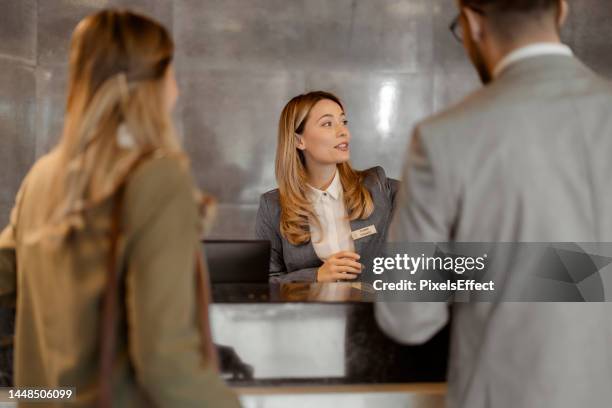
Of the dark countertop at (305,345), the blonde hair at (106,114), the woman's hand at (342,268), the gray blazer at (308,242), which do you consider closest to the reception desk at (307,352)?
the dark countertop at (305,345)

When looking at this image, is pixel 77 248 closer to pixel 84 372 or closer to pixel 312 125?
pixel 84 372

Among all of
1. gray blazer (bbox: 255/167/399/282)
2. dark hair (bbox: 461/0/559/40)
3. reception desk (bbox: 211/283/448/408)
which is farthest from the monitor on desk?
dark hair (bbox: 461/0/559/40)

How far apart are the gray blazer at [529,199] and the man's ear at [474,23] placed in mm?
160

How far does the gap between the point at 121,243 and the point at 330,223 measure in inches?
97.5

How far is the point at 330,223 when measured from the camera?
3.67 m

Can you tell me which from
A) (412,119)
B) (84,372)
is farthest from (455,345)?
(412,119)

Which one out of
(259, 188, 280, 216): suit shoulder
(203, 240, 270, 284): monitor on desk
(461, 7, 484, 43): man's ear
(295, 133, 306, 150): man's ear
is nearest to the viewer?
(461, 7, 484, 43): man's ear

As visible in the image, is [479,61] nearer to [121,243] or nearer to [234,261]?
[121,243]

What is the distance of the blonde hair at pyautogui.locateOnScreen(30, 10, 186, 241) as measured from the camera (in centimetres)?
126

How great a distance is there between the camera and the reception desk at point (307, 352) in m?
1.89

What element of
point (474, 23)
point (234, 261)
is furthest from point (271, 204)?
point (474, 23)

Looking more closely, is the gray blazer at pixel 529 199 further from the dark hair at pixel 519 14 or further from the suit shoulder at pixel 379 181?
the suit shoulder at pixel 379 181

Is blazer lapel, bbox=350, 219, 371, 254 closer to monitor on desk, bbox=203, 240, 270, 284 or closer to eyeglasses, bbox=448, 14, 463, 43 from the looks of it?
monitor on desk, bbox=203, 240, 270, 284

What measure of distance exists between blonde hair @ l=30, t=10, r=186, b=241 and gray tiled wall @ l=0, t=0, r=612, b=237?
4123 millimetres
